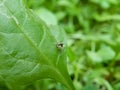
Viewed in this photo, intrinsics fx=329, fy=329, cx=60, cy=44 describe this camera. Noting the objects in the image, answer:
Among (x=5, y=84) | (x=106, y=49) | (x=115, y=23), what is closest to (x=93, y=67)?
(x=106, y=49)

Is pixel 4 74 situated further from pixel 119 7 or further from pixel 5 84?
pixel 119 7

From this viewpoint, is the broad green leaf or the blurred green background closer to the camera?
the broad green leaf

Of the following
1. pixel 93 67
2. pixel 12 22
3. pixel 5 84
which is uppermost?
pixel 12 22

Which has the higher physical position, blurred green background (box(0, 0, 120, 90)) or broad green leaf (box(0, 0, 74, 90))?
broad green leaf (box(0, 0, 74, 90))

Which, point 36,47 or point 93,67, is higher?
point 36,47

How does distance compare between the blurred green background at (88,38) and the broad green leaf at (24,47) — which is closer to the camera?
the broad green leaf at (24,47)
